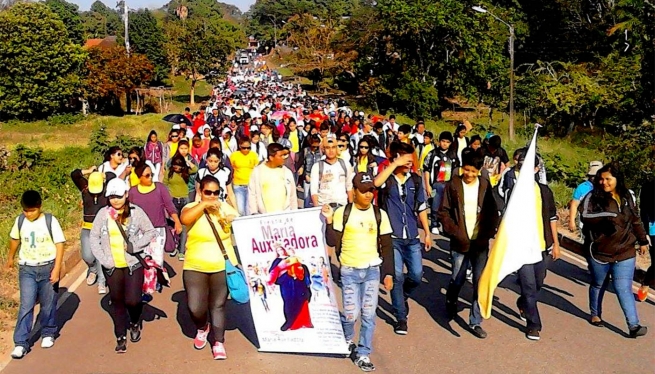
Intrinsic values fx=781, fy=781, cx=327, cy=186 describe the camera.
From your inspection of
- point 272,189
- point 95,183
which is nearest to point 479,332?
point 272,189

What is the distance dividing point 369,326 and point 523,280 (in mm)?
1682

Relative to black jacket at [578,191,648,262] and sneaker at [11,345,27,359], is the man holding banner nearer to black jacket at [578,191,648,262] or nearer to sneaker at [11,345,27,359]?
black jacket at [578,191,648,262]

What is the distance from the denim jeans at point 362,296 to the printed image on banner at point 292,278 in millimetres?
145

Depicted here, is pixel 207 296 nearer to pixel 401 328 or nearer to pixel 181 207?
pixel 401 328

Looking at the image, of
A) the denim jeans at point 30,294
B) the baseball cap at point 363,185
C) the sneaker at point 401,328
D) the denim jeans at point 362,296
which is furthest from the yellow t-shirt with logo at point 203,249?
the sneaker at point 401,328

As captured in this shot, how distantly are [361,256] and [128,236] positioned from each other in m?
2.08

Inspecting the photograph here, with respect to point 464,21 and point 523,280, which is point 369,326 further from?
point 464,21

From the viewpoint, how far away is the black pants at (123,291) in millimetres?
6855

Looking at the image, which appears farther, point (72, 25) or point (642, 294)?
point (72, 25)

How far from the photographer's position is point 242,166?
11.2 m

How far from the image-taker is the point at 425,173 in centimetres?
1220

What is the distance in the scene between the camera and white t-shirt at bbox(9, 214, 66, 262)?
6855mm

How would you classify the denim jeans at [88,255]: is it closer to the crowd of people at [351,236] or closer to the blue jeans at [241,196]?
the crowd of people at [351,236]

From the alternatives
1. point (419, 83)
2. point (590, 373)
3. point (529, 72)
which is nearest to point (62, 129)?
point (419, 83)
